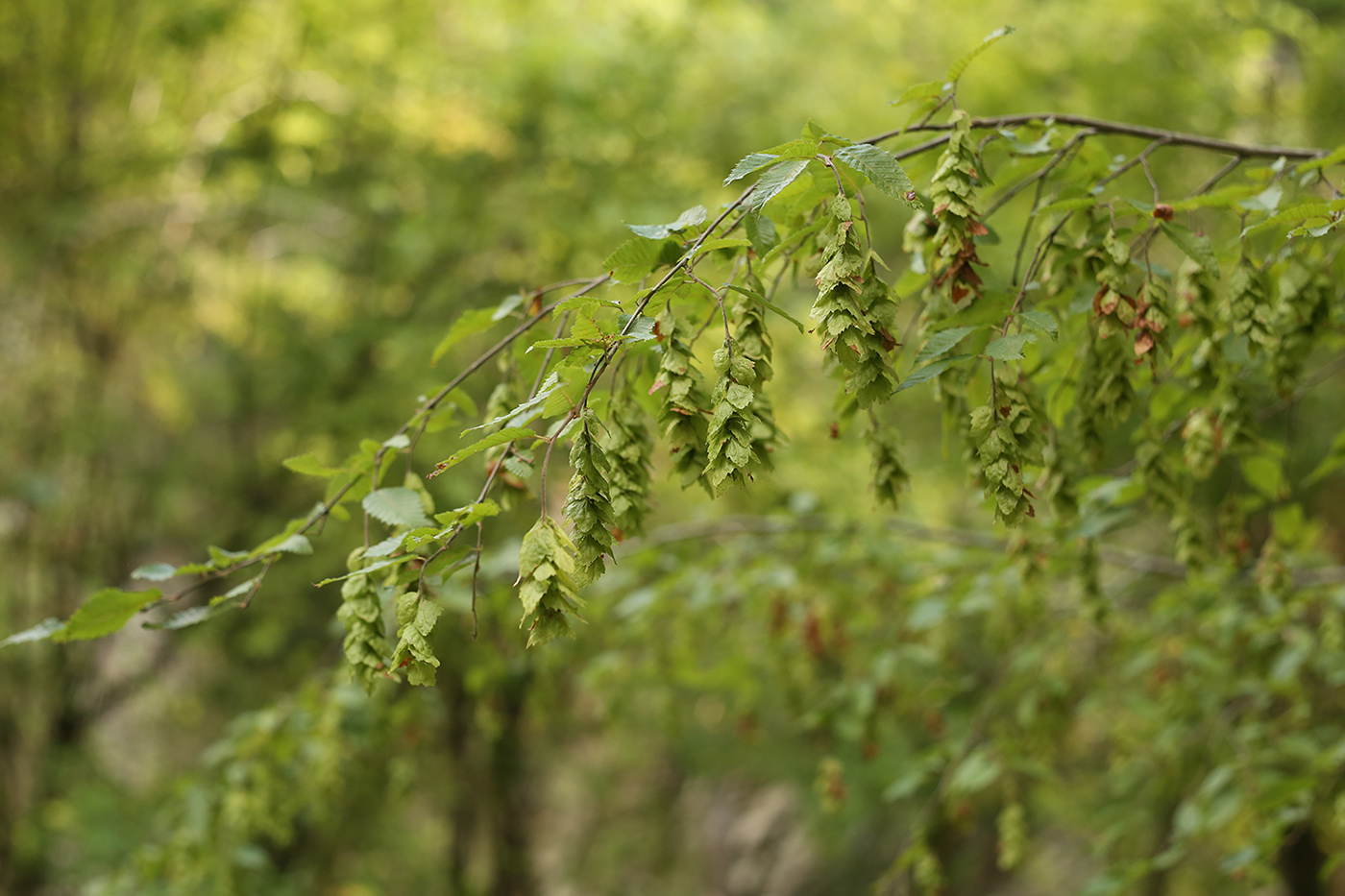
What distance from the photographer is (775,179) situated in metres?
1.25

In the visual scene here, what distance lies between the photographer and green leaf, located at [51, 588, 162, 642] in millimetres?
1460

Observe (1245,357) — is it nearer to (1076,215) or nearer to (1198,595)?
(1076,215)

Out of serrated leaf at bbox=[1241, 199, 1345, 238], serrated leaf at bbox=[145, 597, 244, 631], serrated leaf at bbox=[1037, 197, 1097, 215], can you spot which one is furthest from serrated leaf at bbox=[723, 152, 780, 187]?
Answer: serrated leaf at bbox=[145, 597, 244, 631]

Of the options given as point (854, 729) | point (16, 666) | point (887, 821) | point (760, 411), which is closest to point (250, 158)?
point (16, 666)

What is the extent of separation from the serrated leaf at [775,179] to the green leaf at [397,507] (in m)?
0.67

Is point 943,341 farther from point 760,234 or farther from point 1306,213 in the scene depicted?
point 1306,213

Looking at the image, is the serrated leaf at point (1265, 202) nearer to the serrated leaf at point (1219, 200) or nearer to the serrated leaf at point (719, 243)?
the serrated leaf at point (1219, 200)

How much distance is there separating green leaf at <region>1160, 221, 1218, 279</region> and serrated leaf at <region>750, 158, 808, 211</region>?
2.22 feet

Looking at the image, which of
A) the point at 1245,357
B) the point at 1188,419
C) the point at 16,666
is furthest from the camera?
the point at 16,666

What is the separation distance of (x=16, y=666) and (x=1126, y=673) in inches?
239

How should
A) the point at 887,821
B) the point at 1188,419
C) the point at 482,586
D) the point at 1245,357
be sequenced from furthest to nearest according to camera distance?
the point at 887,821
the point at 482,586
the point at 1188,419
the point at 1245,357

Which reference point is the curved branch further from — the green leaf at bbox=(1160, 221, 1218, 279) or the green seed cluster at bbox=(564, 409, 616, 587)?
the green seed cluster at bbox=(564, 409, 616, 587)

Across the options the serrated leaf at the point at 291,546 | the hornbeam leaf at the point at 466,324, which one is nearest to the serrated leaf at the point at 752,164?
the hornbeam leaf at the point at 466,324

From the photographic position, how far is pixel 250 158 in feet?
19.1
